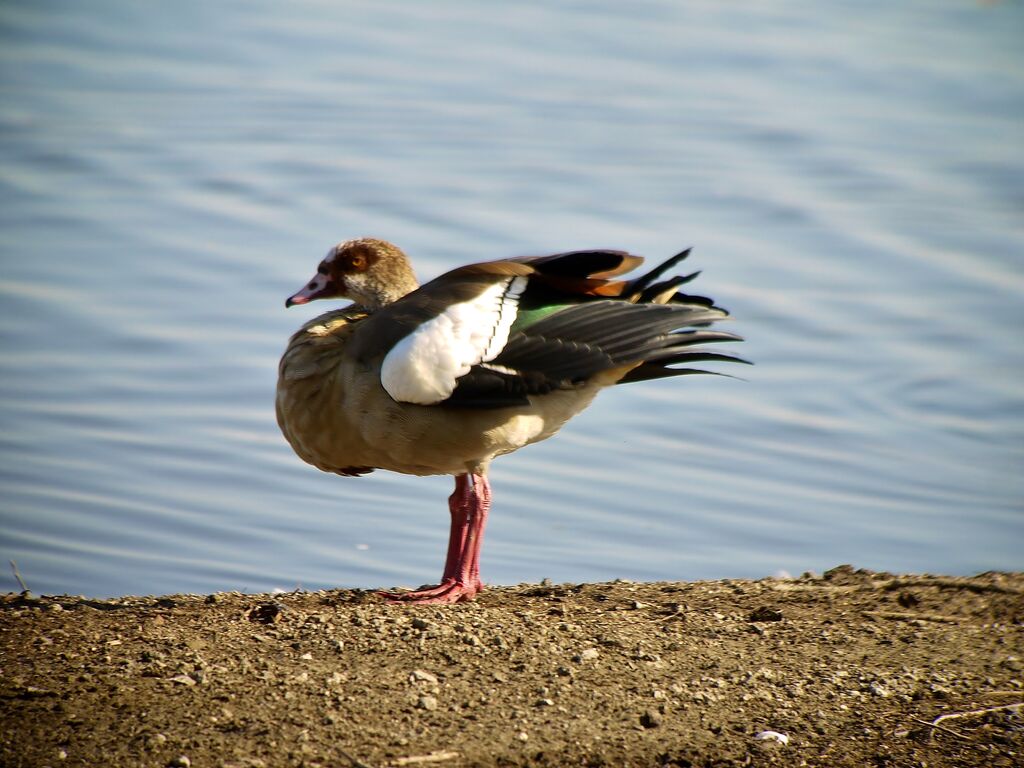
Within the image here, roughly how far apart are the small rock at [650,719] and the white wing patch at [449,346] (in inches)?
67.9

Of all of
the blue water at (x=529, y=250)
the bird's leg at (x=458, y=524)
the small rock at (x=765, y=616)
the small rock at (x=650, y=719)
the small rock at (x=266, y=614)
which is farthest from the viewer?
the blue water at (x=529, y=250)

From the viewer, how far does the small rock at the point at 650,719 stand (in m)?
4.57

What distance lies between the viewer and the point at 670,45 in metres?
17.5

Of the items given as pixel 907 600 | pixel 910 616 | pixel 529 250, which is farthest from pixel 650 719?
pixel 529 250

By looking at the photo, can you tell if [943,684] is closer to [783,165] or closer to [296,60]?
[783,165]

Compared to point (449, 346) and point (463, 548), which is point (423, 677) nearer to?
point (463, 548)

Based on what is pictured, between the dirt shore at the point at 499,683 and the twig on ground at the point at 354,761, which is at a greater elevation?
the dirt shore at the point at 499,683

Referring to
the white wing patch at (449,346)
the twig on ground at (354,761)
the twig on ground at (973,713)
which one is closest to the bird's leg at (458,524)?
the white wing patch at (449,346)

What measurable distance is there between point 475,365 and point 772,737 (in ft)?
6.68

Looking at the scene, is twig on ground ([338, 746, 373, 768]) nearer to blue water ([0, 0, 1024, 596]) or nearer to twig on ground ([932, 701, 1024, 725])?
twig on ground ([932, 701, 1024, 725])

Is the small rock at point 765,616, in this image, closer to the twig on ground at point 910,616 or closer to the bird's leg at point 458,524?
the twig on ground at point 910,616

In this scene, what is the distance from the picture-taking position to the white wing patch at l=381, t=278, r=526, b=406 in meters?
5.75

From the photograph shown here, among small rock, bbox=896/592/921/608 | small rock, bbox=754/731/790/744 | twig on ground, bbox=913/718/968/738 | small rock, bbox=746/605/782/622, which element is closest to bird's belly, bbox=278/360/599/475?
small rock, bbox=746/605/782/622

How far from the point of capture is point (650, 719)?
459 cm
